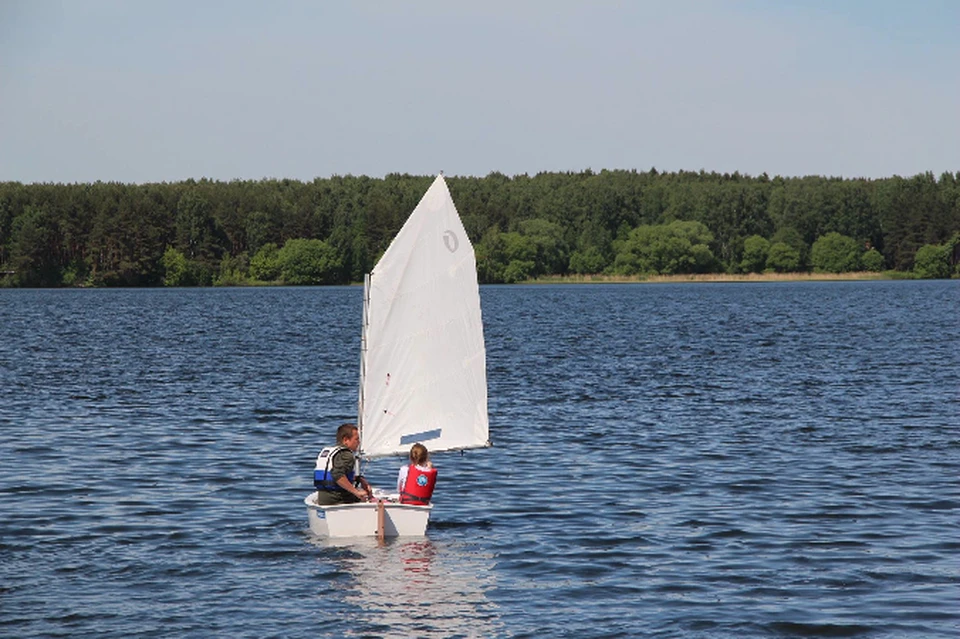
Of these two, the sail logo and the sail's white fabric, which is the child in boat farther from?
the sail logo

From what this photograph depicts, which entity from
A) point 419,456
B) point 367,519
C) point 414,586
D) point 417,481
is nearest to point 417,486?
point 417,481

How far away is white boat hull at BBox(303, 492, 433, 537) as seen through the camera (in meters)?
22.2

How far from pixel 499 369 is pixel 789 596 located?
129 ft

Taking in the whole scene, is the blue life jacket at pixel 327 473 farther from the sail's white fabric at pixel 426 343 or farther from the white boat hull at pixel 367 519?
the sail's white fabric at pixel 426 343

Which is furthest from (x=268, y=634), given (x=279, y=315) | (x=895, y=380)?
(x=279, y=315)

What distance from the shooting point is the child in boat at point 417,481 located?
22.5 metres

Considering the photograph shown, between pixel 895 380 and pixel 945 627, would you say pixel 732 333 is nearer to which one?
pixel 895 380

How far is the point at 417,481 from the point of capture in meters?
22.5

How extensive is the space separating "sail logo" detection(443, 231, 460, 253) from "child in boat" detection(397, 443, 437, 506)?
4.49 m

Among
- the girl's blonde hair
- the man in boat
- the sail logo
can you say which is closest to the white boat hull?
the man in boat

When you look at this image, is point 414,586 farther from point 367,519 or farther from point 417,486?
point 417,486

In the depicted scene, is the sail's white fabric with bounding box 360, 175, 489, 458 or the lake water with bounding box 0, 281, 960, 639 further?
the sail's white fabric with bounding box 360, 175, 489, 458

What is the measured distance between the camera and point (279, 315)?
12006 centimetres

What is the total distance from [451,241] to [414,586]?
791 cm
